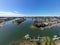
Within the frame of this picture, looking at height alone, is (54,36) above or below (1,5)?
below

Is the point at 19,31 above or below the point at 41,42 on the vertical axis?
above

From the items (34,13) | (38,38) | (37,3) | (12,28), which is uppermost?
(37,3)

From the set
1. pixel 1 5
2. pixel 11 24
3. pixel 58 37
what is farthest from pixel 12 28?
pixel 58 37

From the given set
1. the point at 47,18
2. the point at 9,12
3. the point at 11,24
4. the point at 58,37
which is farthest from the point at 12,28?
the point at 58,37

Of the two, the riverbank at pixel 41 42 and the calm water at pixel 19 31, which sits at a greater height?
the calm water at pixel 19 31

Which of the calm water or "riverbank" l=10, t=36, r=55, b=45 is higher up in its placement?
the calm water

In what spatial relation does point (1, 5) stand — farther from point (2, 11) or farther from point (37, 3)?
point (37, 3)
